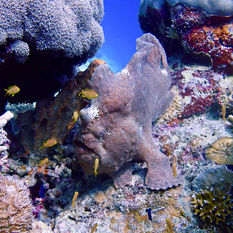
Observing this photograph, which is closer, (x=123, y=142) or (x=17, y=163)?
(x=123, y=142)

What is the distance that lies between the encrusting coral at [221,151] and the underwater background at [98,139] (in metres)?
0.02

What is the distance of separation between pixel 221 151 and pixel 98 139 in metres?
2.80

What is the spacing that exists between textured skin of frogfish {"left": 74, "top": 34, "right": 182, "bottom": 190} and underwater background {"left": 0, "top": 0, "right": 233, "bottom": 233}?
0.06 ft

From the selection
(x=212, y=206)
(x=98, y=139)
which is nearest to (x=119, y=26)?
(x=98, y=139)

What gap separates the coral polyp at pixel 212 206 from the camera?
3.14m

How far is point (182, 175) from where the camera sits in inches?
158

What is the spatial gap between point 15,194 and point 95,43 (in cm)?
360

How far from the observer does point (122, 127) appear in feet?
11.0

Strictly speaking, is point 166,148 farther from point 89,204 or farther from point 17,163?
point 17,163

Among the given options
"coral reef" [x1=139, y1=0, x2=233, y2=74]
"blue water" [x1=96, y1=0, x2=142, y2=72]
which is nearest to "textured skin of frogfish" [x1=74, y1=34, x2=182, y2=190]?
"coral reef" [x1=139, y1=0, x2=233, y2=74]

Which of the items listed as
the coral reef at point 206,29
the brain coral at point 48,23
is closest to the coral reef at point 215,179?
the brain coral at point 48,23

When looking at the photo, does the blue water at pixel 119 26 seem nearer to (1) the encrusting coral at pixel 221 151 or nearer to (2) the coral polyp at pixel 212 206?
(1) the encrusting coral at pixel 221 151

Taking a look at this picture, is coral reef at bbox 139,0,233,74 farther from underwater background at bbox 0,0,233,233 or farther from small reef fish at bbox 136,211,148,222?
small reef fish at bbox 136,211,148,222

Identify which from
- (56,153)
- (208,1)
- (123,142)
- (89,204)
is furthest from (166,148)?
(208,1)
